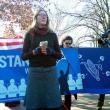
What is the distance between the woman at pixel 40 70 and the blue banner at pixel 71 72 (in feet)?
6.59

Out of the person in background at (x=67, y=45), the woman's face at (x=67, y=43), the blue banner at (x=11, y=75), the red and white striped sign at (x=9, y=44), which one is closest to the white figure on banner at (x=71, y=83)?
the person in background at (x=67, y=45)

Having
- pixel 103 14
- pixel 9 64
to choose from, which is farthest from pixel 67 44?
pixel 103 14

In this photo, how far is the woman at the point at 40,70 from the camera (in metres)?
6.30

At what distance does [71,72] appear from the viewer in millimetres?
9094

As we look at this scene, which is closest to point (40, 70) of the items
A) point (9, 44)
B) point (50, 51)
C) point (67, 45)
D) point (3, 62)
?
point (50, 51)

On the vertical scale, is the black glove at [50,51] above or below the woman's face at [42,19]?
below

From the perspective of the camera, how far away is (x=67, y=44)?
912 centimetres

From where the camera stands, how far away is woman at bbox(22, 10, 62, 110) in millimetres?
6297

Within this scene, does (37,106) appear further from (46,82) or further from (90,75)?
(90,75)

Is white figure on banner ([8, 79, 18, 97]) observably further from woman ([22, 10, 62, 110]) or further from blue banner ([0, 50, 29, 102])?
woman ([22, 10, 62, 110])

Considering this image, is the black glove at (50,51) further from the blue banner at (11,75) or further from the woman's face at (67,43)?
the woman's face at (67,43)

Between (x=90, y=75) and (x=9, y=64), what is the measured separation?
1.99m

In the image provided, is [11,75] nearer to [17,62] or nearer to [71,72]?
[17,62]

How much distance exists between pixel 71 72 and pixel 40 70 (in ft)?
9.44
